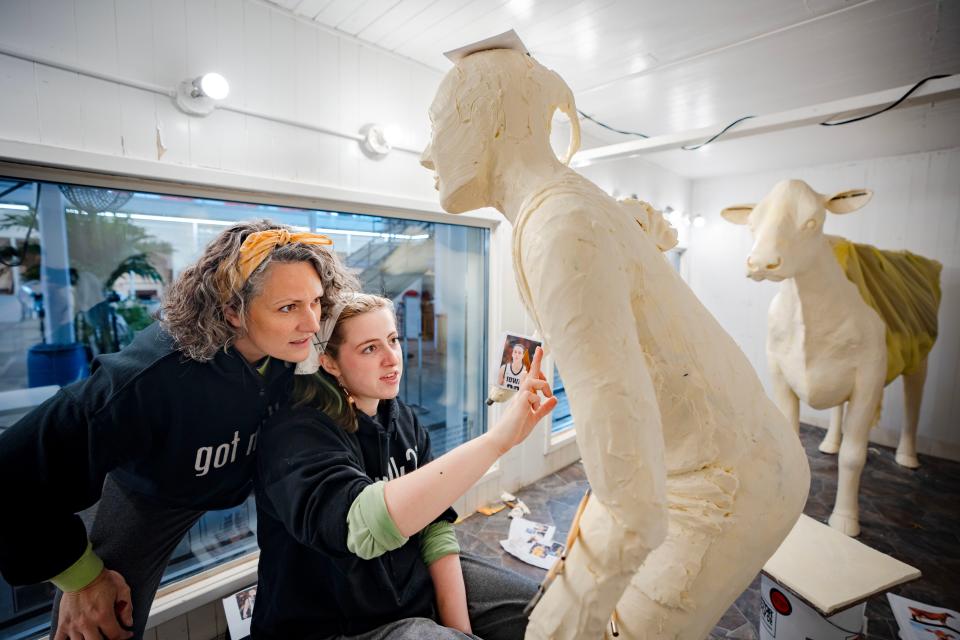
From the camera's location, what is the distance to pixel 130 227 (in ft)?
5.72

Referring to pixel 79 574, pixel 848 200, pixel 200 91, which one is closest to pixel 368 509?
pixel 79 574

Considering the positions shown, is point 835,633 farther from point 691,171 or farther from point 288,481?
point 691,171

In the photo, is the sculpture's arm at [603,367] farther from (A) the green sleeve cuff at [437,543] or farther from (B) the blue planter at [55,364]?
(B) the blue planter at [55,364]

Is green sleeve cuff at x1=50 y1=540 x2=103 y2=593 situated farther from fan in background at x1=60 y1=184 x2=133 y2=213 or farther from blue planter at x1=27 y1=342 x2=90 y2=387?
fan in background at x1=60 y1=184 x2=133 y2=213

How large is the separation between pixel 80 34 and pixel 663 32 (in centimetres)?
232

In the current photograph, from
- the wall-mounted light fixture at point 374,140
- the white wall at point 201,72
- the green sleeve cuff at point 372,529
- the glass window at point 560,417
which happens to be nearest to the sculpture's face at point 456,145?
the green sleeve cuff at point 372,529

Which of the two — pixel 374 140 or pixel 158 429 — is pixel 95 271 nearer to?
pixel 158 429

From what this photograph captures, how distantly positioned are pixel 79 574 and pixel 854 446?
3.46 m

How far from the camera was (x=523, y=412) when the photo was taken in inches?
38.5

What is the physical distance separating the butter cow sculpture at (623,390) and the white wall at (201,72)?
1273 millimetres

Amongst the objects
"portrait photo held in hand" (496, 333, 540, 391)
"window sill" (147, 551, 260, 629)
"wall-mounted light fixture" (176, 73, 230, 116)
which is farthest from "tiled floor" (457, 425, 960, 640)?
"wall-mounted light fixture" (176, 73, 230, 116)

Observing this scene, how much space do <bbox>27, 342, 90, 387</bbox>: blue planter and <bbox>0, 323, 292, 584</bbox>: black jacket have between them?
791 mm

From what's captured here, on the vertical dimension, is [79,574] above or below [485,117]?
below

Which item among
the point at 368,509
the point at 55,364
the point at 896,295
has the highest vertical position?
the point at 896,295
